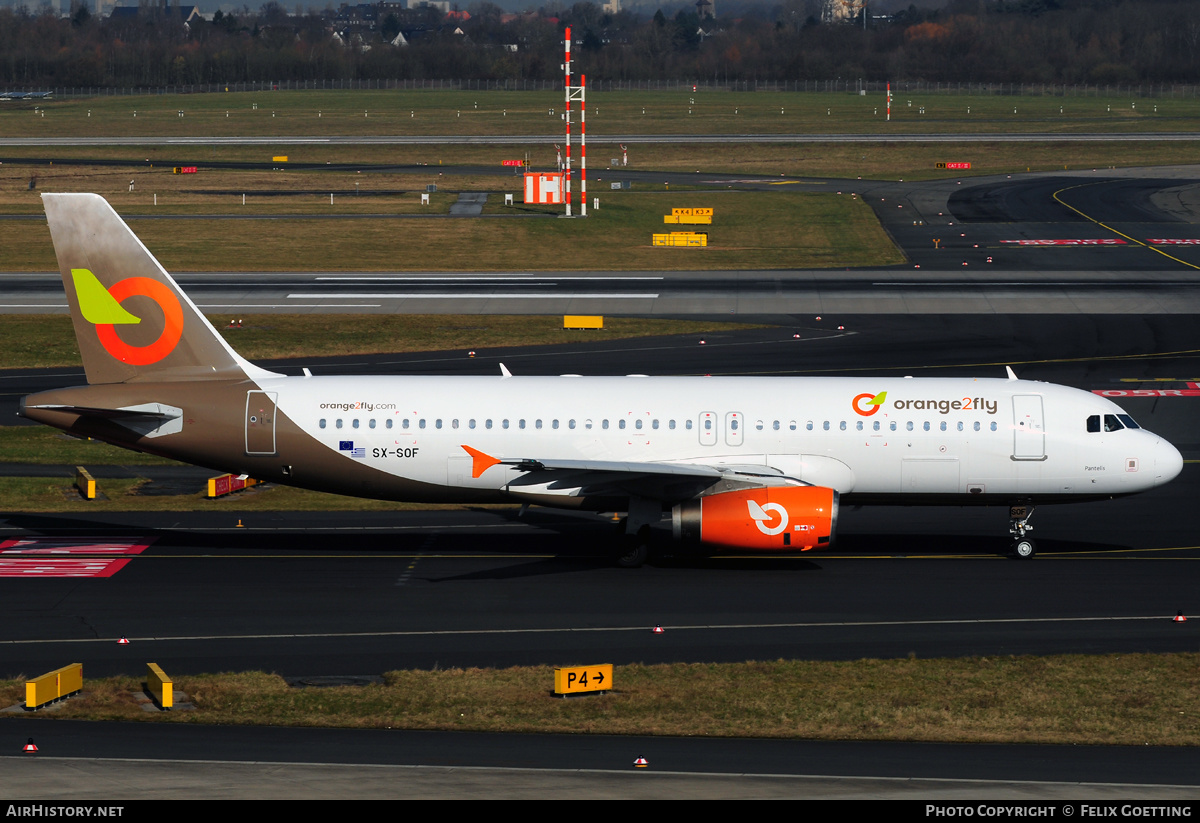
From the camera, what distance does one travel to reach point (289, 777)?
67.6ft

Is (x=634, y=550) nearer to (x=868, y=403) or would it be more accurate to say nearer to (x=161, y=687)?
(x=868, y=403)

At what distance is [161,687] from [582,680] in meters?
7.42

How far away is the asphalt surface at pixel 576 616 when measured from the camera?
21.2 meters

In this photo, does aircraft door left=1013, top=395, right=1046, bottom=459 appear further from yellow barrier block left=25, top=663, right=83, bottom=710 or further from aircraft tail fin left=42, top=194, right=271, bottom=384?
yellow barrier block left=25, top=663, right=83, bottom=710

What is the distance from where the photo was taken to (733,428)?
1346 inches

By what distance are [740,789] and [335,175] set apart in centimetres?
11576

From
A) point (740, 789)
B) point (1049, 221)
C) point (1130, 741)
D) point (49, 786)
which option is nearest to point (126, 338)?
point (49, 786)

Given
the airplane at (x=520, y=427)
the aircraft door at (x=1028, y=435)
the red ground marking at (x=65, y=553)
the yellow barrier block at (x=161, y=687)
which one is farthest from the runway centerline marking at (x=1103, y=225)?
the yellow barrier block at (x=161, y=687)

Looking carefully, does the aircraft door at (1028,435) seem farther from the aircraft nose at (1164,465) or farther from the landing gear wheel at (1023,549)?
the aircraft nose at (1164,465)

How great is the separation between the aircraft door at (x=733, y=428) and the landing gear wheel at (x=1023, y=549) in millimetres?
7769

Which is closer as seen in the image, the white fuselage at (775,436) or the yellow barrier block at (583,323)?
the white fuselage at (775,436)

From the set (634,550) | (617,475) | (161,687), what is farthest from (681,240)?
(161,687)
